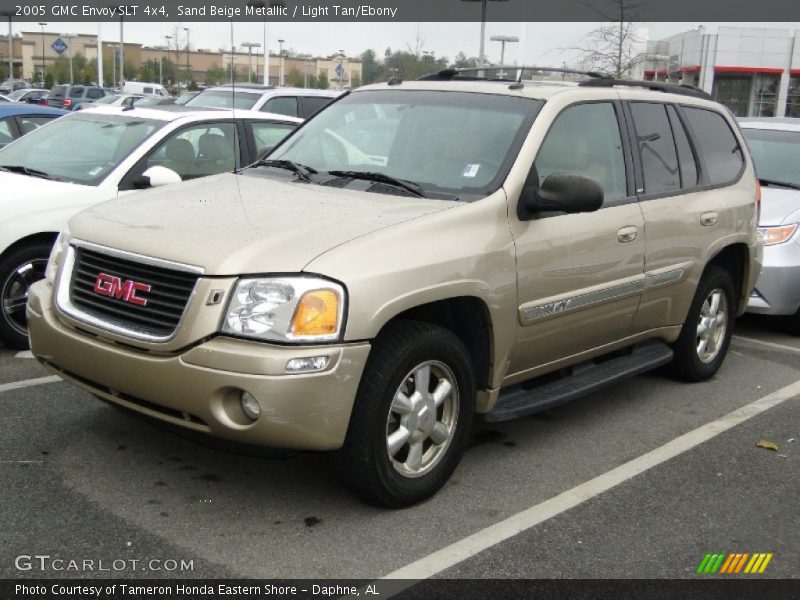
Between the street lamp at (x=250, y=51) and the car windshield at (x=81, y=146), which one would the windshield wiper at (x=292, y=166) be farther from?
the street lamp at (x=250, y=51)

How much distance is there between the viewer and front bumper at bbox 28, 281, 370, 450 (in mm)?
3385

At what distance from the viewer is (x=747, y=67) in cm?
4759

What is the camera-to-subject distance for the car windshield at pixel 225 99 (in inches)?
510

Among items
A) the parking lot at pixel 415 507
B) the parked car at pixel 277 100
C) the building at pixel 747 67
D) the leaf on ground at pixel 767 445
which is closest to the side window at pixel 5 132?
the parked car at pixel 277 100

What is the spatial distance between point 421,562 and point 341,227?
138 centimetres

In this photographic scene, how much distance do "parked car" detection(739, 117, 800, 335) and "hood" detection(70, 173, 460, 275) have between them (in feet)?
13.6

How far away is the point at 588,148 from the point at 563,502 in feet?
6.25

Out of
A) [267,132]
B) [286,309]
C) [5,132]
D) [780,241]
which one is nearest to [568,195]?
[286,309]

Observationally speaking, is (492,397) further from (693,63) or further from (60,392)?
(693,63)

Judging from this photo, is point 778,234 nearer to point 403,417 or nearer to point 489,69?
point 489,69

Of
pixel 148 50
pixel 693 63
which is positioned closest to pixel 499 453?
pixel 693 63

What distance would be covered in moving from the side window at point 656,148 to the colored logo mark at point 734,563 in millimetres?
2212

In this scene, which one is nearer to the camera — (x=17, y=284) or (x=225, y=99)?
(x=17, y=284)

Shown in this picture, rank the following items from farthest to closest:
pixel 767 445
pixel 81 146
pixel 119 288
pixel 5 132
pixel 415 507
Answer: pixel 5 132
pixel 81 146
pixel 767 445
pixel 415 507
pixel 119 288
